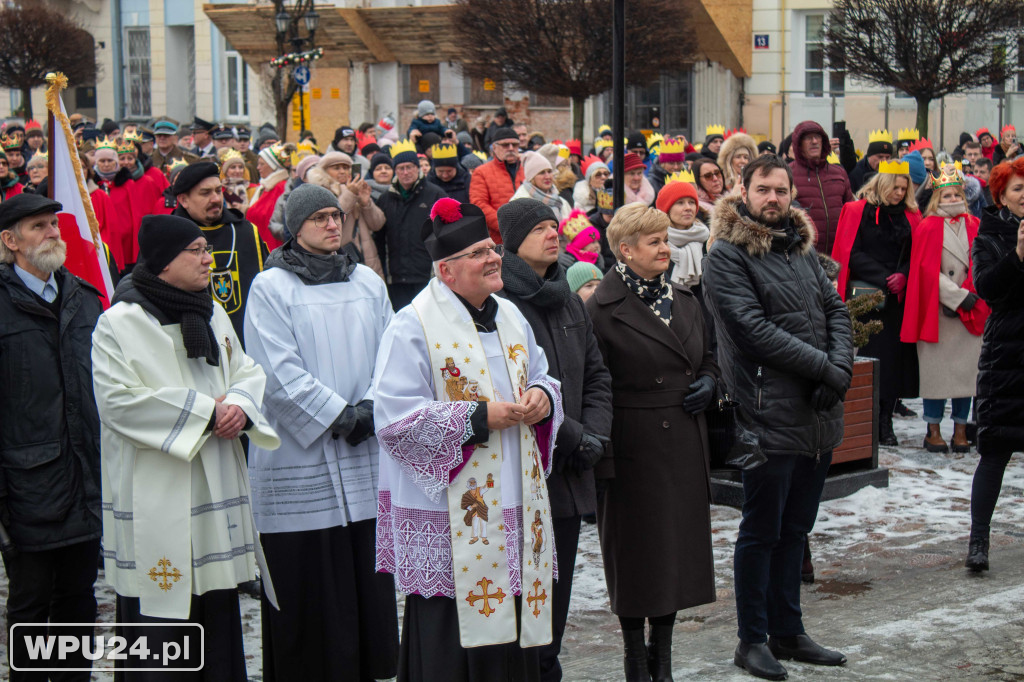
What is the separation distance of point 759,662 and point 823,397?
1150mm

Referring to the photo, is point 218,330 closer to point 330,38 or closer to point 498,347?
point 498,347

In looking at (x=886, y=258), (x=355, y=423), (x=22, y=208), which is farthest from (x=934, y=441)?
(x=22, y=208)

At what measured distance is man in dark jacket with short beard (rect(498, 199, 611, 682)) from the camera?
4.85m

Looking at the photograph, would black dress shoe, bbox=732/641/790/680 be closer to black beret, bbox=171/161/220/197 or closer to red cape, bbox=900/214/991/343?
black beret, bbox=171/161/220/197

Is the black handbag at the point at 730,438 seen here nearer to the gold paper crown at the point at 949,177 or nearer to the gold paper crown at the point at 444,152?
the gold paper crown at the point at 949,177

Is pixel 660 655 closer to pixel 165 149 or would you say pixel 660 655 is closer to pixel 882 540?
pixel 882 540

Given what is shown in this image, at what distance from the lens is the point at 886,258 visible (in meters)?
9.41

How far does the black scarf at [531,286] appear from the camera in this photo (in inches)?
192

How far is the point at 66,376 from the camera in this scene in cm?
494

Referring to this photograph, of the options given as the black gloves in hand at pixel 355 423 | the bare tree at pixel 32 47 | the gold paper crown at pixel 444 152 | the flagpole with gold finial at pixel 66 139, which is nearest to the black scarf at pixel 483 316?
the black gloves in hand at pixel 355 423

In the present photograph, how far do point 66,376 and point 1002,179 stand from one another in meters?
4.77

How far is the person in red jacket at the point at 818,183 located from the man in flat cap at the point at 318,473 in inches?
216

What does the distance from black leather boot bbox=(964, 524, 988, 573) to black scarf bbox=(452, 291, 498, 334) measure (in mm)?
3460

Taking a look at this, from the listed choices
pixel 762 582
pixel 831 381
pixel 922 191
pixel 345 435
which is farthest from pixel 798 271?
pixel 922 191
